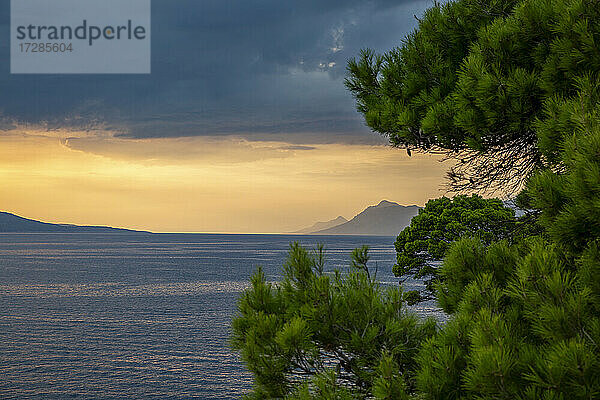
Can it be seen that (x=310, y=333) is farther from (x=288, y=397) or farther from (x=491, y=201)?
(x=491, y=201)

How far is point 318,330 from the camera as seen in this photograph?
208 inches

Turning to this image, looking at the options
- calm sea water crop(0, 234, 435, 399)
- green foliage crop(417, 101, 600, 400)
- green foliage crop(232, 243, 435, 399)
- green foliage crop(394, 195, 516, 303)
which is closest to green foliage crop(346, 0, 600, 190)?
green foliage crop(417, 101, 600, 400)

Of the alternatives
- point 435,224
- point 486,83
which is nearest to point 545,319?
point 486,83

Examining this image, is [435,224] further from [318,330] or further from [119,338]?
[119,338]

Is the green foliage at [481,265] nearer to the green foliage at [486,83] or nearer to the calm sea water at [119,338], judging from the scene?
the green foliage at [486,83]

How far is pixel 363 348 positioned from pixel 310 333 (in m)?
0.56

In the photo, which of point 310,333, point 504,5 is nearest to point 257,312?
point 310,333

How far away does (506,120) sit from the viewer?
626cm

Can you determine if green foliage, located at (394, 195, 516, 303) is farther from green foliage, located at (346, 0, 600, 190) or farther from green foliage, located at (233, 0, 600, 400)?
green foliage, located at (346, 0, 600, 190)

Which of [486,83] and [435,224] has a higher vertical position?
[486,83]

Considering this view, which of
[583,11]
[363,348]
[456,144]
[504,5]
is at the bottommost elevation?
[363,348]

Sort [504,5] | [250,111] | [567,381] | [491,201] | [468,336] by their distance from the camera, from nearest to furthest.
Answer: [567,381] → [468,336] → [504,5] → [491,201] → [250,111]

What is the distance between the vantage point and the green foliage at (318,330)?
202 inches

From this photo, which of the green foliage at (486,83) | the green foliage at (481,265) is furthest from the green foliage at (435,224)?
the green foliage at (486,83)
